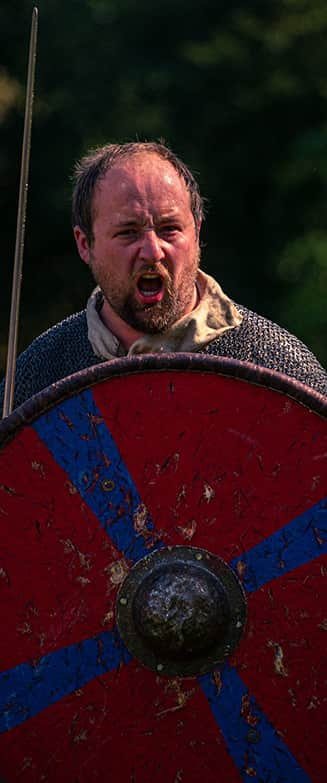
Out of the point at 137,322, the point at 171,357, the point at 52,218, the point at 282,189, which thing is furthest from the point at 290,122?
the point at 171,357

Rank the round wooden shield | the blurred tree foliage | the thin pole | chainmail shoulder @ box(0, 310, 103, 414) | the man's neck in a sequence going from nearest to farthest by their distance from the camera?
the round wooden shield, the thin pole, the man's neck, chainmail shoulder @ box(0, 310, 103, 414), the blurred tree foliage

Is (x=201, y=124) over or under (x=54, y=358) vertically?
over

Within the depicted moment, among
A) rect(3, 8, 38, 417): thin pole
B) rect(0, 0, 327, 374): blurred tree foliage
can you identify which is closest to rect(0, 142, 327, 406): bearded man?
rect(3, 8, 38, 417): thin pole

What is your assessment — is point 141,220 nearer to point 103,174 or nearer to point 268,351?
point 103,174

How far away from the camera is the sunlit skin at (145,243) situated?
2.14 m

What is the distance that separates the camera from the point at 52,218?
4.99 meters

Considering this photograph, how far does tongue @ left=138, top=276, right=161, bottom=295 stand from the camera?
217cm

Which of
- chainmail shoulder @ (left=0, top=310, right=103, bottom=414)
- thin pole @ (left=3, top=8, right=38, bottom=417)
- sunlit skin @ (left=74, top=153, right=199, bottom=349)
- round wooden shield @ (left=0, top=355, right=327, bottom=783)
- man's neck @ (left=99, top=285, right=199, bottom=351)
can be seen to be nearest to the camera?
round wooden shield @ (left=0, top=355, right=327, bottom=783)

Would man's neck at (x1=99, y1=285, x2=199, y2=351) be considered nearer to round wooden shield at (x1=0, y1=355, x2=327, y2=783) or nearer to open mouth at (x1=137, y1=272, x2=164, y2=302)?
open mouth at (x1=137, y1=272, x2=164, y2=302)

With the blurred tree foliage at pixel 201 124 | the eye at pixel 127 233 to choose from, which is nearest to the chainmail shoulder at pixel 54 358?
the eye at pixel 127 233

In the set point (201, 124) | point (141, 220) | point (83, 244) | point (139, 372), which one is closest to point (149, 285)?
point (141, 220)

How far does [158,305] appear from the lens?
217cm

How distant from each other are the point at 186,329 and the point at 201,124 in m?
2.98

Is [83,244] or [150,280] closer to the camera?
[150,280]
